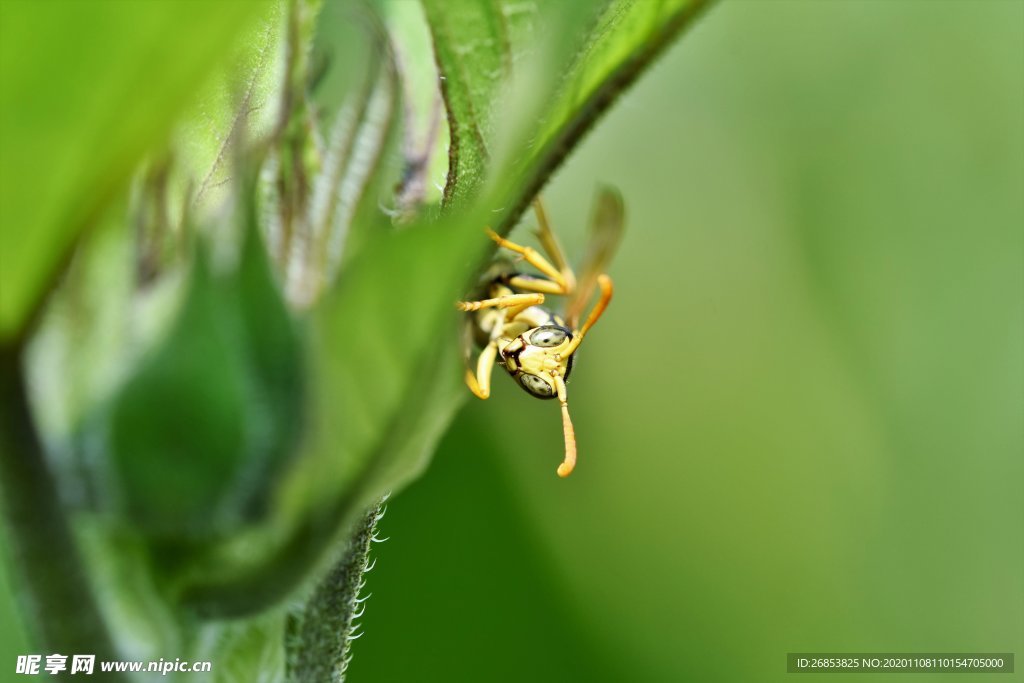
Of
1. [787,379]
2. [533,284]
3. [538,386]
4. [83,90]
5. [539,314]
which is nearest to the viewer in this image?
[83,90]

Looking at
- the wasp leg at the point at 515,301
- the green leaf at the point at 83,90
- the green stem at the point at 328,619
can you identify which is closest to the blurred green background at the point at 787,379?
the wasp leg at the point at 515,301

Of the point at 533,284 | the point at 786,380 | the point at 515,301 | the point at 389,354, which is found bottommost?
the point at 786,380

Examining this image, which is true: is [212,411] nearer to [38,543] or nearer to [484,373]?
[38,543]

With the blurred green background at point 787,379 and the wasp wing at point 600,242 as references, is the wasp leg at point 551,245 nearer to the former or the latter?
the wasp wing at point 600,242

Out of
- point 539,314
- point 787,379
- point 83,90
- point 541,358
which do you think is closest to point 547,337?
point 541,358

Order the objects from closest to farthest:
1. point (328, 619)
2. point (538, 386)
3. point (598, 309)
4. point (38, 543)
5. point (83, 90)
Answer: point (83, 90)
point (38, 543)
point (328, 619)
point (598, 309)
point (538, 386)

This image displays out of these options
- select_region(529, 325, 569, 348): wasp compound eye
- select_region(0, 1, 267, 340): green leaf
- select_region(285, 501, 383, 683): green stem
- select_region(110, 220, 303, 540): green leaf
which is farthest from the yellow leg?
select_region(0, 1, 267, 340): green leaf

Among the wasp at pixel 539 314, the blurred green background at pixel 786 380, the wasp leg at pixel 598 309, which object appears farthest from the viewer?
the blurred green background at pixel 786 380
